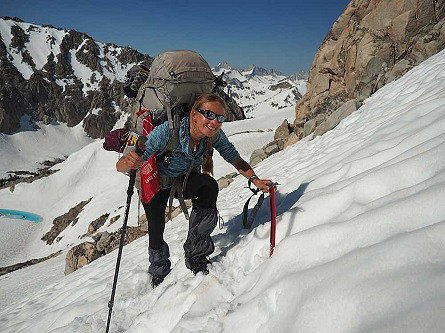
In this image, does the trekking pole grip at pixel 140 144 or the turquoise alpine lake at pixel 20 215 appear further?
the turquoise alpine lake at pixel 20 215

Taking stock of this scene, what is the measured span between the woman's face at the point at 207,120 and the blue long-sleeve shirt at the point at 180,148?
188 millimetres

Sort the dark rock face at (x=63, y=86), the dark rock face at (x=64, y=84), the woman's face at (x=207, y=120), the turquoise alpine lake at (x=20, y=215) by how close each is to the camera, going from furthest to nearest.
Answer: the dark rock face at (x=63, y=86) → the dark rock face at (x=64, y=84) → the turquoise alpine lake at (x=20, y=215) → the woman's face at (x=207, y=120)

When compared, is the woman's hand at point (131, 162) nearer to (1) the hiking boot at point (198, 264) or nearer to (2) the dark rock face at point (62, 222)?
(1) the hiking boot at point (198, 264)

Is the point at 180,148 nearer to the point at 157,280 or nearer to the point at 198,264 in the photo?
the point at 198,264

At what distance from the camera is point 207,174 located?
3.82 metres

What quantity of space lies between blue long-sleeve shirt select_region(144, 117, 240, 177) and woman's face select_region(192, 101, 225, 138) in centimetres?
19

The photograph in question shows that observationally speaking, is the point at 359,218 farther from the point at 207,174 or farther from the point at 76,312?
the point at 76,312

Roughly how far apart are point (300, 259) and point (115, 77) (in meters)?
185

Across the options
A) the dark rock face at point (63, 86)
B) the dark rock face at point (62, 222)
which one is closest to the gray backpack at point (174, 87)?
the dark rock face at point (62, 222)

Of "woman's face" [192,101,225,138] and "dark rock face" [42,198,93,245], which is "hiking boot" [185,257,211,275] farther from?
"dark rock face" [42,198,93,245]

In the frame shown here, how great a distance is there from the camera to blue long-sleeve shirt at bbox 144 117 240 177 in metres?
3.20

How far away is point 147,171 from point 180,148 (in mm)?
461

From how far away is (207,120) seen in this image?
10.3 feet

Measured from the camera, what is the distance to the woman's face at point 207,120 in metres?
3.12
